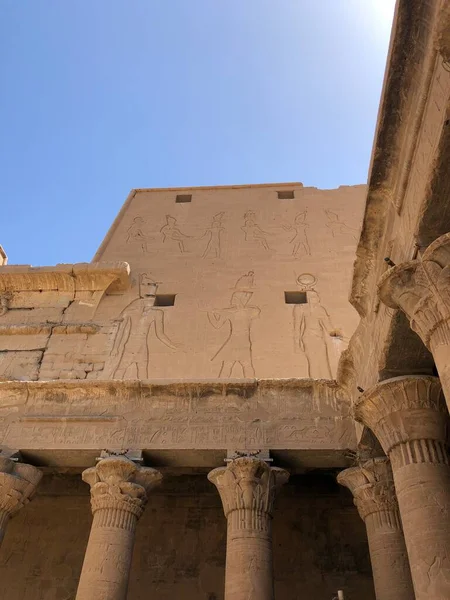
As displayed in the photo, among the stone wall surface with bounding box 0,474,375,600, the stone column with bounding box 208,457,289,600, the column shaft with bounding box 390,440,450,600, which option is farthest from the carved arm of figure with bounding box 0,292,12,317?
the column shaft with bounding box 390,440,450,600

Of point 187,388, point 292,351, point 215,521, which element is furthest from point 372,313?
point 215,521

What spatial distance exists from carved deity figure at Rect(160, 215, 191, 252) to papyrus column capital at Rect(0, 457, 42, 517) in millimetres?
6203

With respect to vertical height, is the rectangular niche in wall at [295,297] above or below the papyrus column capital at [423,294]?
above

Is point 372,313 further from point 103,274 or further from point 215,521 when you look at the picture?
point 103,274

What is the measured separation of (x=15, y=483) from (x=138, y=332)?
3.78 meters

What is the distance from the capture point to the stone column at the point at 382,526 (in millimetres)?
6301

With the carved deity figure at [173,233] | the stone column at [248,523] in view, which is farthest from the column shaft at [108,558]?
the carved deity figure at [173,233]

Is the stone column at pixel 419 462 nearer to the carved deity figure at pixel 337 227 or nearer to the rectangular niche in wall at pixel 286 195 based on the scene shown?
the carved deity figure at pixel 337 227

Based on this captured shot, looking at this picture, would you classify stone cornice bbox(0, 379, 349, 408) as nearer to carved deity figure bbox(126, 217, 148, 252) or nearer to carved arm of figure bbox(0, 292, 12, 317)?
carved arm of figure bbox(0, 292, 12, 317)

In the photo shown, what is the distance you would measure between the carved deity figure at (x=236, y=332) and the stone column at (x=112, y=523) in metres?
2.68

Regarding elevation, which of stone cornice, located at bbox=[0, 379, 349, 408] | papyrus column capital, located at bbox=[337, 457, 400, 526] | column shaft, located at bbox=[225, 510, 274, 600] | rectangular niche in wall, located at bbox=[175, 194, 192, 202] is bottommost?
column shaft, located at bbox=[225, 510, 274, 600]

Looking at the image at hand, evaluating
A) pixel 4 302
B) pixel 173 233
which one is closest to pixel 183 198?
pixel 173 233

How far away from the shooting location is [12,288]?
1175 centimetres

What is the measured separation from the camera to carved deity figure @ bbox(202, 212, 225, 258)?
12375 mm
